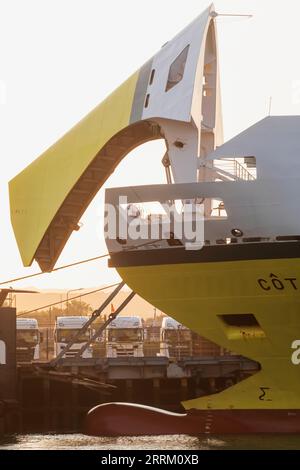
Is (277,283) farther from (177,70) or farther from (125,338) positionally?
(125,338)

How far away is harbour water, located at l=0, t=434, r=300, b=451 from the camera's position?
123 ft

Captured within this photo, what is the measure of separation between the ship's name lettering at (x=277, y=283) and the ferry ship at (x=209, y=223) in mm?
28

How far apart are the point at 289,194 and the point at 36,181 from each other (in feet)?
29.3

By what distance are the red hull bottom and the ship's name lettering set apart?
3763 mm

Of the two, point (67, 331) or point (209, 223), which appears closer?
point (209, 223)

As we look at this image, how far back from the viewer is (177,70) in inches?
1639

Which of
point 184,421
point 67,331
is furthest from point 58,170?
point 67,331

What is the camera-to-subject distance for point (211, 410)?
3997 centimetres

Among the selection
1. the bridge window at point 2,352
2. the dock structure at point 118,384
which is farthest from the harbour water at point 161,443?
the dock structure at point 118,384

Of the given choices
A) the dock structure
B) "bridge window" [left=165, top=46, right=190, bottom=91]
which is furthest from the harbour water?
"bridge window" [left=165, top=46, right=190, bottom=91]

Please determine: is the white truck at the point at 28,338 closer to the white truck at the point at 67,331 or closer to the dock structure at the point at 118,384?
the white truck at the point at 67,331

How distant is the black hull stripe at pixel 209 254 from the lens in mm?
37844

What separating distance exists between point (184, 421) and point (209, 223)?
5.99m
